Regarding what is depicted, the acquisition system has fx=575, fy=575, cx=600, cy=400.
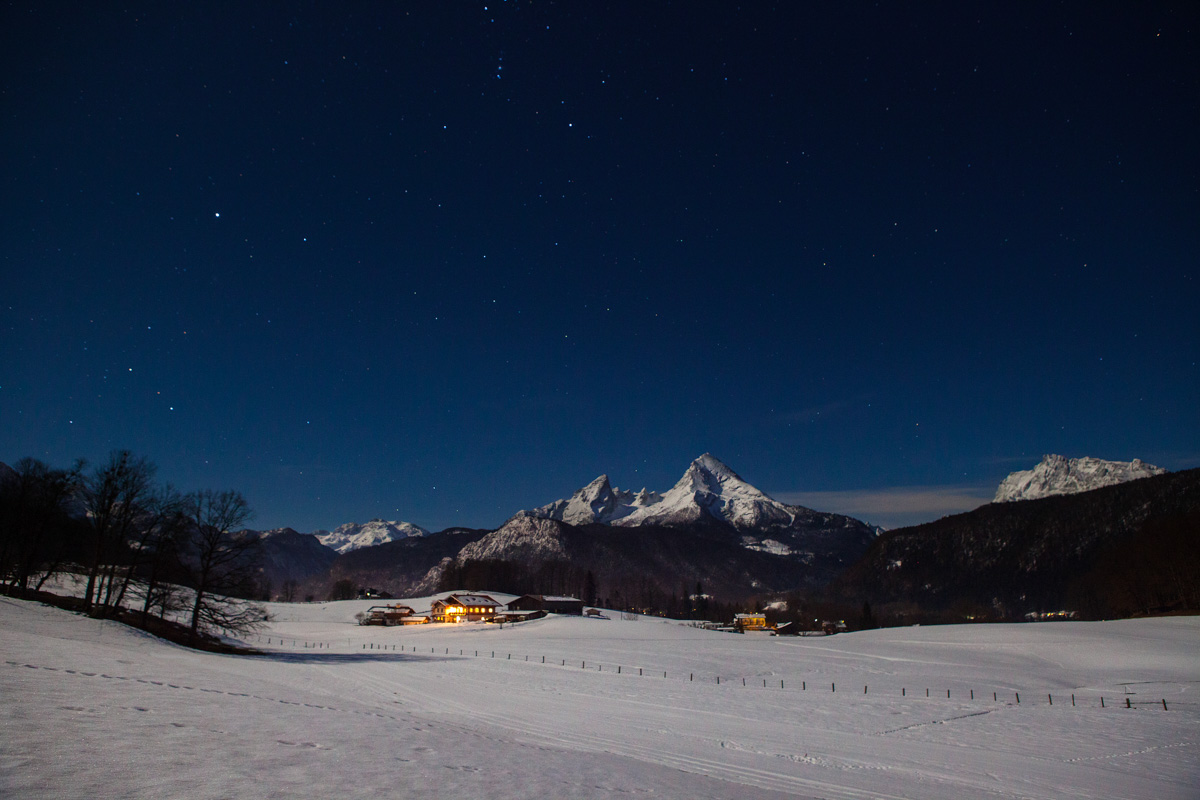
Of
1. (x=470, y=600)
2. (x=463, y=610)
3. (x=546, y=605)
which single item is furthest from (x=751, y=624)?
(x=463, y=610)

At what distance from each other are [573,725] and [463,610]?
356 ft

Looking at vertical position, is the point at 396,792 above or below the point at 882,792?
above

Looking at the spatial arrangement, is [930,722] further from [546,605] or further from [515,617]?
[546,605]

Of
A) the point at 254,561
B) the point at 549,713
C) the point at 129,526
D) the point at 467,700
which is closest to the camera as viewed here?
the point at 549,713

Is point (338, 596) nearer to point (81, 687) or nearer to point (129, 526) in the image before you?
point (129, 526)

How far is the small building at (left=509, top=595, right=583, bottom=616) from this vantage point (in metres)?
132

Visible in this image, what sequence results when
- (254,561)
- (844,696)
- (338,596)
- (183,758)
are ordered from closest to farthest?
(183,758), (844,696), (254,561), (338,596)

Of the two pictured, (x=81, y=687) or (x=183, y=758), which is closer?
(x=183, y=758)

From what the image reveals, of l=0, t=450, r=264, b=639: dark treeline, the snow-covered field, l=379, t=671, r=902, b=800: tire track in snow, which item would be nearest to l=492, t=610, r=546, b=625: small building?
the snow-covered field

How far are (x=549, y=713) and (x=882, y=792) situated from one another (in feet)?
42.8

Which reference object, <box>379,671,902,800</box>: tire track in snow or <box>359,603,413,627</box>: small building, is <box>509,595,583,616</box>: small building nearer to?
<box>359,603,413,627</box>: small building

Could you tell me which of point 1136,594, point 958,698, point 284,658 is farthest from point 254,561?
point 1136,594

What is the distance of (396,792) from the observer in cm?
756

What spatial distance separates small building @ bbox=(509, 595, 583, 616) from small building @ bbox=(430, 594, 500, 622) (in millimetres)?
7993
